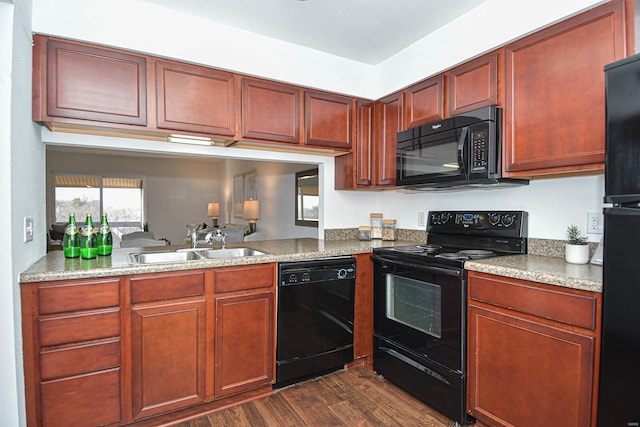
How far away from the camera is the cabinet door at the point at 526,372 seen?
1479mm

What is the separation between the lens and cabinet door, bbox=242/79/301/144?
8.08ft

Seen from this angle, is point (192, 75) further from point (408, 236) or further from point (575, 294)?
point (575, 294)

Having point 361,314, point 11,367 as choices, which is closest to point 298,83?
point 361,314

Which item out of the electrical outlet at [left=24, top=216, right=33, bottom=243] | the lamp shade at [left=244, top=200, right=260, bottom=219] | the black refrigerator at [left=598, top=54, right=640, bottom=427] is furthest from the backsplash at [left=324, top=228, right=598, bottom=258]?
the lamp shade at [left=244, top=200, right=260, bottom=219]

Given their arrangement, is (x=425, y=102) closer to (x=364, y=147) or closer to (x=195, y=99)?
(x=364, y=147)

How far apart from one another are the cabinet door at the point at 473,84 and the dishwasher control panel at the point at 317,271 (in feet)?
4.12

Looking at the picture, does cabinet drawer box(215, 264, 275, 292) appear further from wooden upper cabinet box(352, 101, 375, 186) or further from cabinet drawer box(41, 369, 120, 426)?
wooden upper cabinet box(352, 101, 375, 186)

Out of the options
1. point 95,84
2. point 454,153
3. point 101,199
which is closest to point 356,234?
point 454,153

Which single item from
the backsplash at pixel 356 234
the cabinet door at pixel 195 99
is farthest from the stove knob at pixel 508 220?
the cabinet door at pixel 195 99

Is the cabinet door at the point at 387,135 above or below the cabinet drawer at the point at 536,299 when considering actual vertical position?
above

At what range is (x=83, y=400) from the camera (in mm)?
1755

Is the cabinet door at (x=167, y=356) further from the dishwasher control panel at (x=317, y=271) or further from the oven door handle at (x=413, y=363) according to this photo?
the oven door handle at (x=413, y=363)

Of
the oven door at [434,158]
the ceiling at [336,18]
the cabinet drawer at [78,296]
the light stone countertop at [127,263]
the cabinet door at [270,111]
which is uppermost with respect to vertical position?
the ceiling at [336,18]

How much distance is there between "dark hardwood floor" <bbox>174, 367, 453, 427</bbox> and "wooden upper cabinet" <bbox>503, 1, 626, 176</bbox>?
1.51 meters
